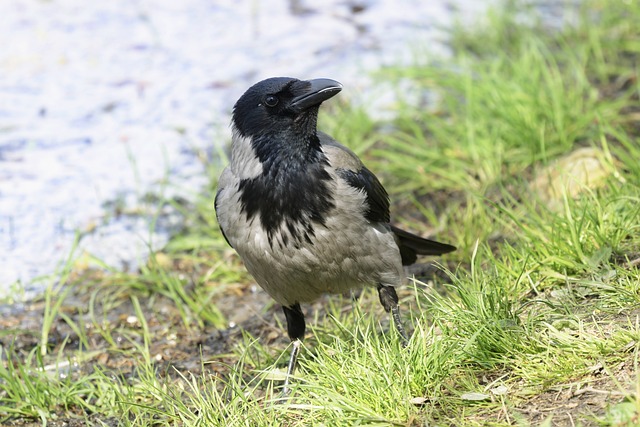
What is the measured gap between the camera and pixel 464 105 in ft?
22.6

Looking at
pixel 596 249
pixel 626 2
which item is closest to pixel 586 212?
pixel 596 249

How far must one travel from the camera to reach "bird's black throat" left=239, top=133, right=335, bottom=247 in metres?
4.10

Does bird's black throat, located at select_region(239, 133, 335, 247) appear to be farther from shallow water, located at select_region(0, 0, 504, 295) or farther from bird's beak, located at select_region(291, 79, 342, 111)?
shallow water, located at select_region(0, 0, 504, 295)

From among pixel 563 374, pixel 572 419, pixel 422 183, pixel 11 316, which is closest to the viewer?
pixel 572 419

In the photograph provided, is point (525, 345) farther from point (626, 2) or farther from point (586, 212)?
point (626, 2)

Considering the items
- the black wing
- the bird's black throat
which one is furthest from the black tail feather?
the bird's black throat

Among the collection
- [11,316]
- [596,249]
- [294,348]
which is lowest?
[11,316]

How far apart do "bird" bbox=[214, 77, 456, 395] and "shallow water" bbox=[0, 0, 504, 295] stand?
1.68 m

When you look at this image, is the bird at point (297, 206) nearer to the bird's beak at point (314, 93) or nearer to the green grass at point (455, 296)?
the bird's beak at point (314, 93)

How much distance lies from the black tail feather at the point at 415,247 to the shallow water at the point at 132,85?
174cm

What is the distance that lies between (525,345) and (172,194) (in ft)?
12.0

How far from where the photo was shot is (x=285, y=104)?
13.8 feet

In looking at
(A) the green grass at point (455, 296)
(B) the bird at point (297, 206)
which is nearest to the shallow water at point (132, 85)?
(A) the green grass at point (455, 296)

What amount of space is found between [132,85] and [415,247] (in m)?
4.19
